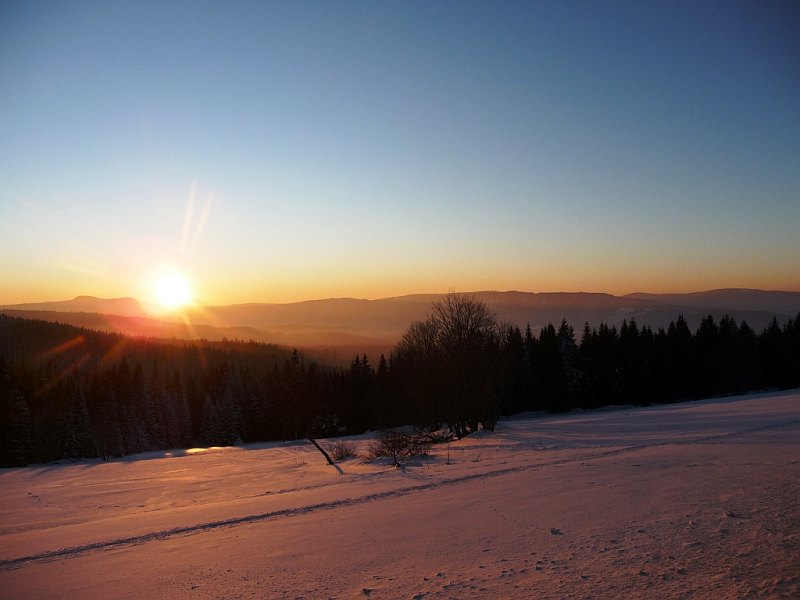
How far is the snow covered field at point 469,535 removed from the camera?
23.7ft

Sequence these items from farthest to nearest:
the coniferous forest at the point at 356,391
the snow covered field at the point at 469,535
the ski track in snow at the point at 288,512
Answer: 1. the coniferous forest at the point at 356,391
2. the ski track in snow at the point at 288,512
3. the snow covered field at the point at 469,535

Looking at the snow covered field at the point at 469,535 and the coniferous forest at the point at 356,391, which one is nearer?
the snow covered field at the point at 469,535

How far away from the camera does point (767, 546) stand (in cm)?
763

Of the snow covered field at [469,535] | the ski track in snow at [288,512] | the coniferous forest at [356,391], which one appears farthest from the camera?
the coniferous forest at [356,391]

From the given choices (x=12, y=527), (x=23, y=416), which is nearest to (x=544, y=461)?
(x=12, y=527)

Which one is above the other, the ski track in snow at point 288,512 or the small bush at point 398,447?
the ski track in snow at point 288,512

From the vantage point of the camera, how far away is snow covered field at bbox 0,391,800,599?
285 inches

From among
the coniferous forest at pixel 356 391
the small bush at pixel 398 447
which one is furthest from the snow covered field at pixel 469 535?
the coniferous forest at pixel 356 391

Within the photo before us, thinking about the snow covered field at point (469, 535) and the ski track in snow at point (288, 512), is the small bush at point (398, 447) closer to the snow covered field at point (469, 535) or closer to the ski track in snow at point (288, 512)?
the snow covered field at point (469, 535)

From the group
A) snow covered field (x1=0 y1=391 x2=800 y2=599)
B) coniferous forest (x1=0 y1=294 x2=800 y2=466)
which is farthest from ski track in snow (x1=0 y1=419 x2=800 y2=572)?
coniferous forest (x1=0 y1=294 x2=800 y2=466)

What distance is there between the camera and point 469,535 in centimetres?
971

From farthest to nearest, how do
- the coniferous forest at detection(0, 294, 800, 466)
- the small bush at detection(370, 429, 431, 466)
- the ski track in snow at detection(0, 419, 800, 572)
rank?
the coniferous forest at detection(0, 294, 800, 466) < the small bush at detection(370, 429, 431, 466) < the ski track in snow at detection(0, 419, 800, 572)

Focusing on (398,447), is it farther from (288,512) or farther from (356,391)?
(356,391)

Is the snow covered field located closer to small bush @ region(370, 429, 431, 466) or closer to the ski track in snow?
the ski track in snow
